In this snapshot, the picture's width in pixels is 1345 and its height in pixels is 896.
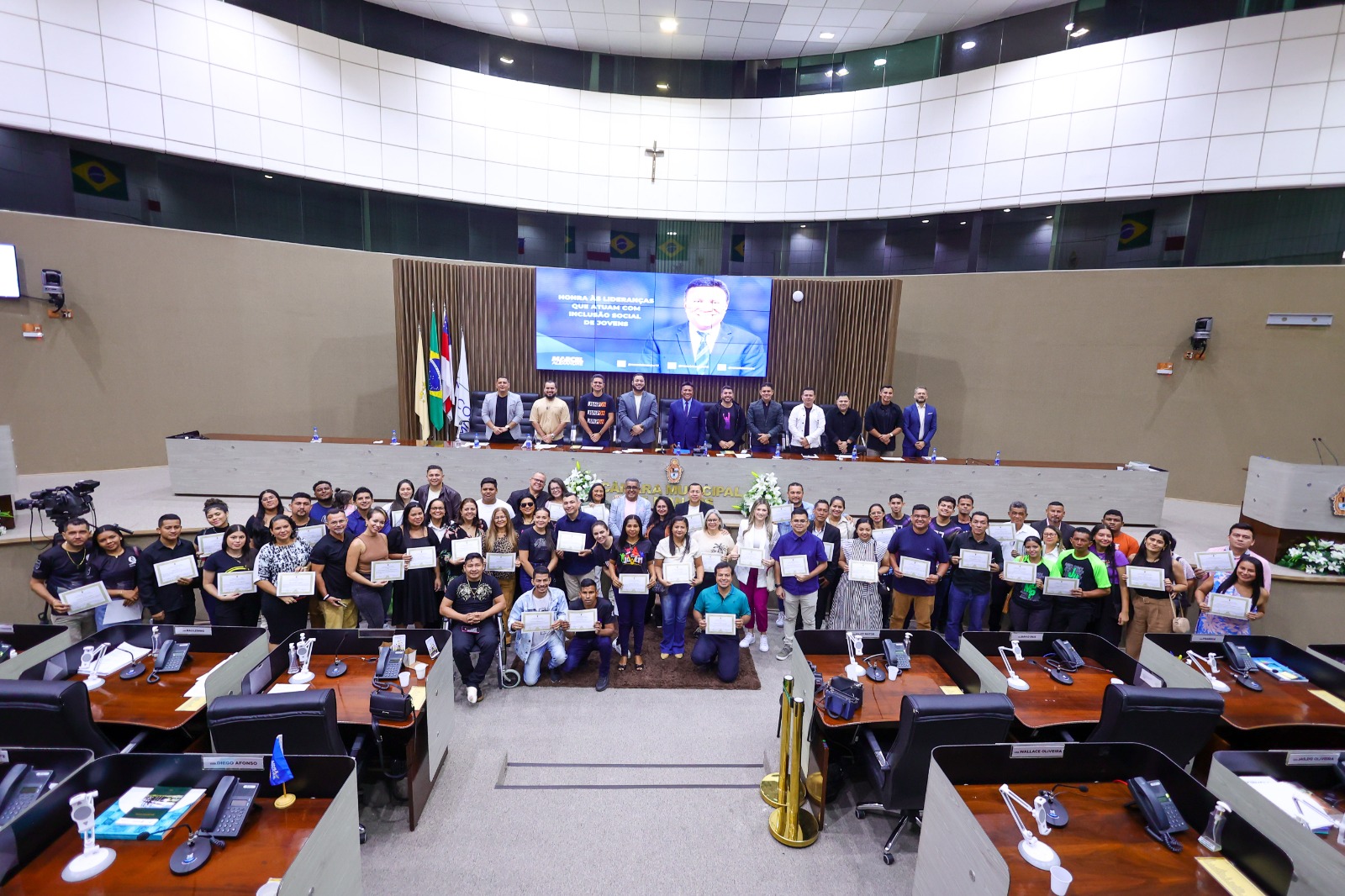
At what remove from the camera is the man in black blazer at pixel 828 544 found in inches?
228

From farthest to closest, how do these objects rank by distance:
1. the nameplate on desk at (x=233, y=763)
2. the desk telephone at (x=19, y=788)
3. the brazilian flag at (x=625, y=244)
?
1. the brazilian flag at (x=625, y=244)
2. the nameplate on desk at (x=233, y=763)
3. the desk telephone at (x=19, y=788)

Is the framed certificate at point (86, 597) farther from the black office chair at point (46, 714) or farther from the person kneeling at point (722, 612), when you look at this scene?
the person kneeling at point (722, 612)

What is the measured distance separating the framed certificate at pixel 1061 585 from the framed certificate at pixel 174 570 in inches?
279

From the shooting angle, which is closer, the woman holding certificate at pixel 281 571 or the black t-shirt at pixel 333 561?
the woman holding certificate at pixel 281 571

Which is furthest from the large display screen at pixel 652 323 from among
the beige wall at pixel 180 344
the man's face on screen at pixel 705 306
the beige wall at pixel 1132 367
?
the beige wall at pixel 180 344

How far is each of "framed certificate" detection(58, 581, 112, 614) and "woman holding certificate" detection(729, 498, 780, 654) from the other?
496 centimetres

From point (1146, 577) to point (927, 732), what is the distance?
3049 millimetres

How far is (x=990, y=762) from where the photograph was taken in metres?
2.88

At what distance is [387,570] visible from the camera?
4957 millimetres

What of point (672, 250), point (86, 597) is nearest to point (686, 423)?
point (672, 250)

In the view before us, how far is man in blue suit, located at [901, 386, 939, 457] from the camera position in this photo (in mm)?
8125

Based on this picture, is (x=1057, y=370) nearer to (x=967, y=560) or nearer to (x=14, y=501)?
(x=967, y=560)

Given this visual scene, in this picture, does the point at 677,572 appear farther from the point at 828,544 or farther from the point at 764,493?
the point at 764,493

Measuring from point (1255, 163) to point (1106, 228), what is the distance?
1.78 meters
